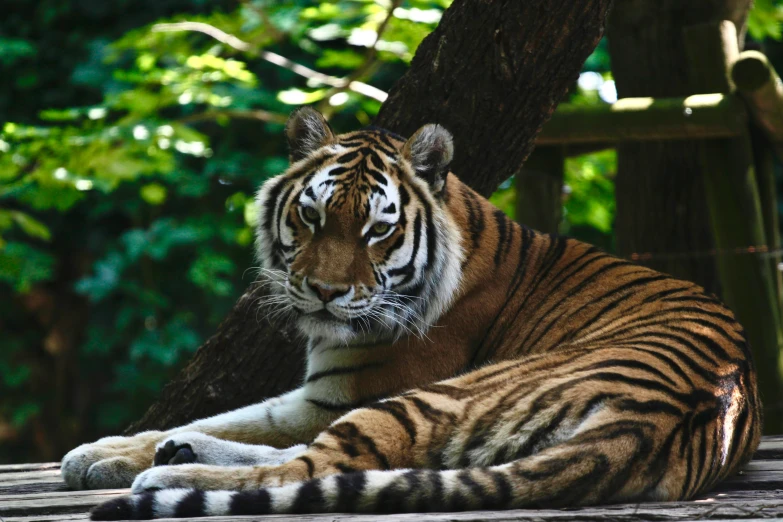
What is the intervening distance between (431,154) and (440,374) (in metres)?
0.69

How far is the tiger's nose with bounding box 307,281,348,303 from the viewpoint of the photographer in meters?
2.79

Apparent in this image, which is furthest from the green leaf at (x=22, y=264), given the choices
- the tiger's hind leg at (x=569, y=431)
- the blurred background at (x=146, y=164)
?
the tiger's hind leg at (x=569, y=431)

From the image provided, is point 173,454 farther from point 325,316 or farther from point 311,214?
point 311,214

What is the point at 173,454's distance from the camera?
2639 mm

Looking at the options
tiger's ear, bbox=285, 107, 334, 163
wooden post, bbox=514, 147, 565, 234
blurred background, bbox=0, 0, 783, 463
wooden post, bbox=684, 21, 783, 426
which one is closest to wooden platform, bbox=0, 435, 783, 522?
wooden post, bbox=684, 21, 783, 426

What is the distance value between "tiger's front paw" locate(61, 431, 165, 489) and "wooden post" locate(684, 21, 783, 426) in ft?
7.92

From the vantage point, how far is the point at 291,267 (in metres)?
2.95

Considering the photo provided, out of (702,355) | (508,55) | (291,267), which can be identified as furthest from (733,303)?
(291,267)

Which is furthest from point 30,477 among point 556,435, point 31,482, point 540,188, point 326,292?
point 540,188

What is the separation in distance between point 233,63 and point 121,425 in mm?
4422

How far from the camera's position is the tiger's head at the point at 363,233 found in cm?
285

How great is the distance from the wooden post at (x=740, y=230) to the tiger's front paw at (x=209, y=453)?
2.16 m

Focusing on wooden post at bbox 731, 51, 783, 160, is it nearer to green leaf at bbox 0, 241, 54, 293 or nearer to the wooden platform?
the wooden platform

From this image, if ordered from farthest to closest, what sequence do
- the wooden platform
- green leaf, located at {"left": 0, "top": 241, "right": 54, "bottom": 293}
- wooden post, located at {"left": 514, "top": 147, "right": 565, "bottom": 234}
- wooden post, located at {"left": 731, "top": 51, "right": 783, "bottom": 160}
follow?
green leaf, located at {"left": 0, "top": 241, "right": 54, "bottom": 293}, wooden post, located at {"left": 514, "top": 147, "right": 565, "bottom": 234}, wooden post, located at {"left": 731, "top": 51, "right": 783, "bottom": 160}, the wooden platform
